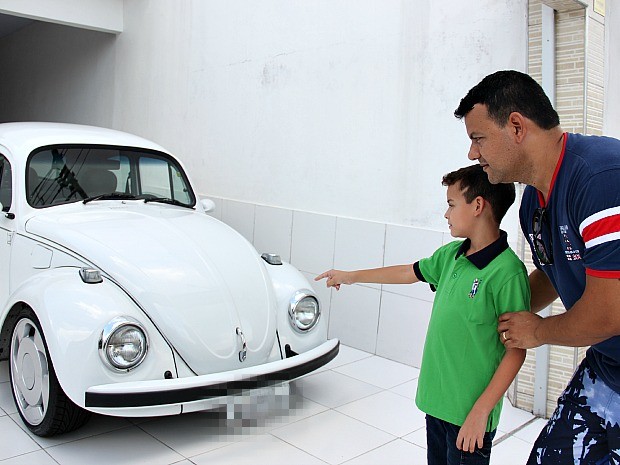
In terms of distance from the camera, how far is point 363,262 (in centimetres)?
479

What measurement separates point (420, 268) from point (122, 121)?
6.72 m

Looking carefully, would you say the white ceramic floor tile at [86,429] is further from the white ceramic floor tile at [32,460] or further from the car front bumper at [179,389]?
the car front bumper at [179,389]

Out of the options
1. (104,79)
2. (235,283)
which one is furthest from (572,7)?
(104,79)

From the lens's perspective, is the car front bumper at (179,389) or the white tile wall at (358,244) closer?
the car front bumper at (179,389)

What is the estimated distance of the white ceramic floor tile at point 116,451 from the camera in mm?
2852

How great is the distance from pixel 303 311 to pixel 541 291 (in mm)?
1861

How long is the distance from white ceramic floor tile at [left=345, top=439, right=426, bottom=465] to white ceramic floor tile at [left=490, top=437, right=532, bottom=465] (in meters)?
0.37

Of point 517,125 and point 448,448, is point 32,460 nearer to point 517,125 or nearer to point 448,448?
point 448,448

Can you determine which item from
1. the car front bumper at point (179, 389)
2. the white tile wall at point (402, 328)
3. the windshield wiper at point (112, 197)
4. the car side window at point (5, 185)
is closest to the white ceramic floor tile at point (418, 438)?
the car front bumper at point (179, 389)

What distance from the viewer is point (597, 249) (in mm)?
1365

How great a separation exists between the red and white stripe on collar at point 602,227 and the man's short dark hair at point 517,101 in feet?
0.89

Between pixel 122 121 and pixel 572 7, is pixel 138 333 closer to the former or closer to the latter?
pixel 572 7

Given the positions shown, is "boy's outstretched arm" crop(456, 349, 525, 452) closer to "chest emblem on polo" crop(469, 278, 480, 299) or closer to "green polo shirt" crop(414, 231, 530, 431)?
"green polo shirt" crop(414, 231, 530, 431)

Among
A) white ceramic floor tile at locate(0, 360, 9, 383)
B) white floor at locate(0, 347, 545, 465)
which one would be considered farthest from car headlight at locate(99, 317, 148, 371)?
white ceramic floor tile at locate(0, 360, 9, 383)
